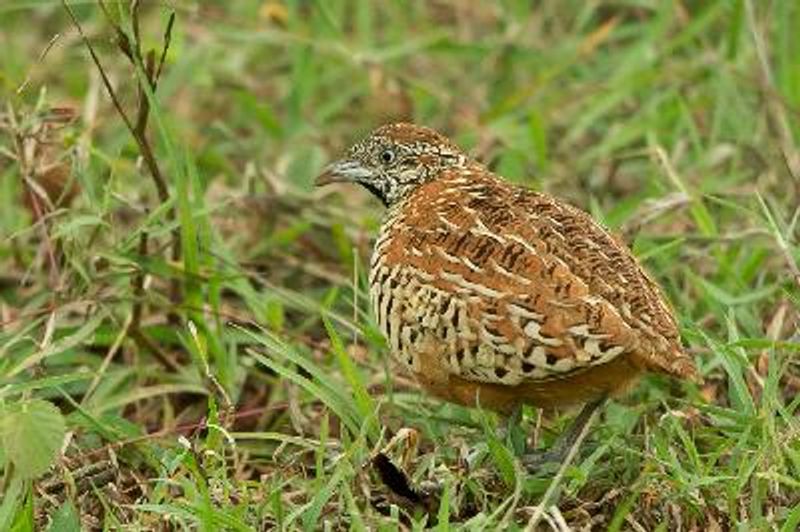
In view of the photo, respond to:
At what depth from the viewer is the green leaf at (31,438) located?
4148mm

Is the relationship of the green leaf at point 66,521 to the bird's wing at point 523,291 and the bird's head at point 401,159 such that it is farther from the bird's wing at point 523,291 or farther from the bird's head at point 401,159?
the bird's head at point 401,159

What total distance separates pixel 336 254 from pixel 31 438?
2489 millimetres

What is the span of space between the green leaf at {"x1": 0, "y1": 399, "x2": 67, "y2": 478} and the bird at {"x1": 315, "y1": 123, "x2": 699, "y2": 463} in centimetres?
97

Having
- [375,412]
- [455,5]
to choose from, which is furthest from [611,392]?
[455,5]

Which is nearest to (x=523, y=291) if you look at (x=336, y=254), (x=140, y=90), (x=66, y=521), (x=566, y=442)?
(x=566, y=442)

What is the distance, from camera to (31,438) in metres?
4.15

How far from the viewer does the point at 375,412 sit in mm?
4785

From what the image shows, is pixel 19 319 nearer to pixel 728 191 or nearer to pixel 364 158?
pixel 364 158

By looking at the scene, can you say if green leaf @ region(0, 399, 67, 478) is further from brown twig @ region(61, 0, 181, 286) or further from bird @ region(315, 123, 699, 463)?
brown twig @ region(61, 0, 181, 286)

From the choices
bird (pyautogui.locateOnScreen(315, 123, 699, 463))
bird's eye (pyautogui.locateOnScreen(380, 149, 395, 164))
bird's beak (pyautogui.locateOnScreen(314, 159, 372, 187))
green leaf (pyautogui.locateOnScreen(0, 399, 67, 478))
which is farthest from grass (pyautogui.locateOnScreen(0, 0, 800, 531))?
bird's eye (pyautogui.locateOnScreen(380, 149, 395, 164))

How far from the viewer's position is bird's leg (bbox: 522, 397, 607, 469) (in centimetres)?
472

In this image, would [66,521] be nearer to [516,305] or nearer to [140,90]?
[516,305]

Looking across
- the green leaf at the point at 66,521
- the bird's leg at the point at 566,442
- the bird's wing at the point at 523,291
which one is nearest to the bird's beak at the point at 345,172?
the bird's wing at the point at 523,291

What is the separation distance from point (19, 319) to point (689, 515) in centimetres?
219
